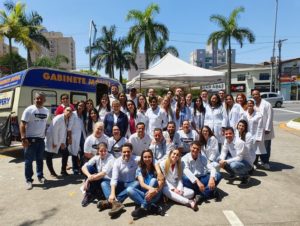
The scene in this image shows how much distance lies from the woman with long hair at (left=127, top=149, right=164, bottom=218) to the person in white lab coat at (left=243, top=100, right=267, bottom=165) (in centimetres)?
274

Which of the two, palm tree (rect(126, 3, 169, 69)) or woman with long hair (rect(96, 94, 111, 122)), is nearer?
woman with long hair (rect(96, 94, 111, 122))

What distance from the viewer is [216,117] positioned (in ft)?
21.2

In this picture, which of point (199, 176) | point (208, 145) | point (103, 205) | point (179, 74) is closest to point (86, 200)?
point (103, 205)

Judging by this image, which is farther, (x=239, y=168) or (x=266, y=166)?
(x=266, y=166)

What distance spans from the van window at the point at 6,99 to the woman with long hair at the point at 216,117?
5.75 m

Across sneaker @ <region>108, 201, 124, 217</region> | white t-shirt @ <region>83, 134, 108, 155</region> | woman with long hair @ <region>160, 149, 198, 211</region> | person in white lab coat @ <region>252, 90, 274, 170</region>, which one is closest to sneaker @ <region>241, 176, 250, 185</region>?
person in white lab coat @ <region>252, 90, 274, 170</region>

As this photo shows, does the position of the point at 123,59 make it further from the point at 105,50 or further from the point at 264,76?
the point at 264,76

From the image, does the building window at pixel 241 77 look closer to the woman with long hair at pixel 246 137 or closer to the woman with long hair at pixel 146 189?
the woman with long hair at pixel 246 137

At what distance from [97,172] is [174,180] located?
1.33 m

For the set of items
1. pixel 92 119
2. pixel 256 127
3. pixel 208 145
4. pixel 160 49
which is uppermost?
pixel 160 49

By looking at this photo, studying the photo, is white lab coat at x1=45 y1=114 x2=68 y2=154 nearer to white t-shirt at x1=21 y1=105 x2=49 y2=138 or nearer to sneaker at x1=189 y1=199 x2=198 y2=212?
white t-shirt at x1=21 y1=105 x2=49 y2=138

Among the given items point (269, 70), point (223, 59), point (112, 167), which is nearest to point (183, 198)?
point (112, 167)

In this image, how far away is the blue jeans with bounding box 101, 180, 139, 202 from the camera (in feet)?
14.1

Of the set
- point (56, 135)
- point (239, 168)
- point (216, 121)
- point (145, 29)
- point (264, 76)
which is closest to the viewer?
point (239, 168)
